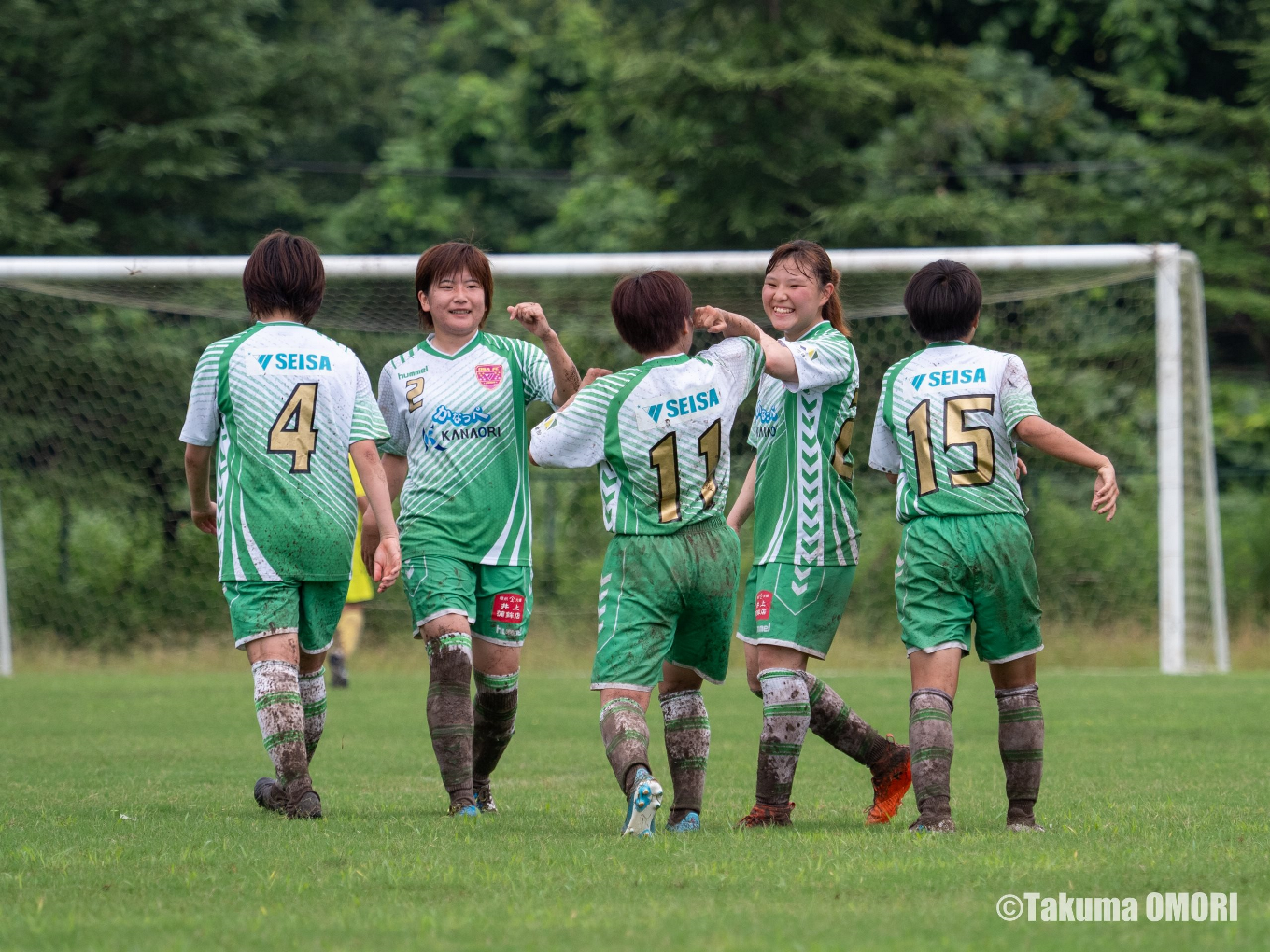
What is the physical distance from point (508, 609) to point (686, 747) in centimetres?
97

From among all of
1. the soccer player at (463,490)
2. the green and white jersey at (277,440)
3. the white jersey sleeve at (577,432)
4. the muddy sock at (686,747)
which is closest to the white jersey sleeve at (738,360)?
the white jersey sleeve at (577,432)

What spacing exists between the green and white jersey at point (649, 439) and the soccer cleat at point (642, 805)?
773 millimetres

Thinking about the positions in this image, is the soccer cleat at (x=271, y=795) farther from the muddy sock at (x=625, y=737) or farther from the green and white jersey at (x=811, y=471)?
the green and white jersey at (x=811, y=471)

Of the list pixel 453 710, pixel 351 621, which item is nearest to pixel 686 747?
pixel 453 710

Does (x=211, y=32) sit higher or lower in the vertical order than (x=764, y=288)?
higher

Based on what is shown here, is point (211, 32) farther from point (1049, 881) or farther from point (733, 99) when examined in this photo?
point (1049, 881)

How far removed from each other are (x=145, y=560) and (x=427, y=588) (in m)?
13.2

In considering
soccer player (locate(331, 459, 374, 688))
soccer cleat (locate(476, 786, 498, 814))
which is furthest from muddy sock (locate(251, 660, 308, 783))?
soccer player (locate(331, 459, 374, 688))

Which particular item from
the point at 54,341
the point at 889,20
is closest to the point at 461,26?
the point at 889,20

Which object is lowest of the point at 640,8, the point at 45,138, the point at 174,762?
the point at 174,762

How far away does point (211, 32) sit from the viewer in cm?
2220

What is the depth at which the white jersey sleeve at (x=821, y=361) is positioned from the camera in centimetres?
512

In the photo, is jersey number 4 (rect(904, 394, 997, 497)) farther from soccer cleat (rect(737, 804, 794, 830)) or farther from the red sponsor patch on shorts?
the red sponsor patch on shorts

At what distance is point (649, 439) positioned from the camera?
497cm
